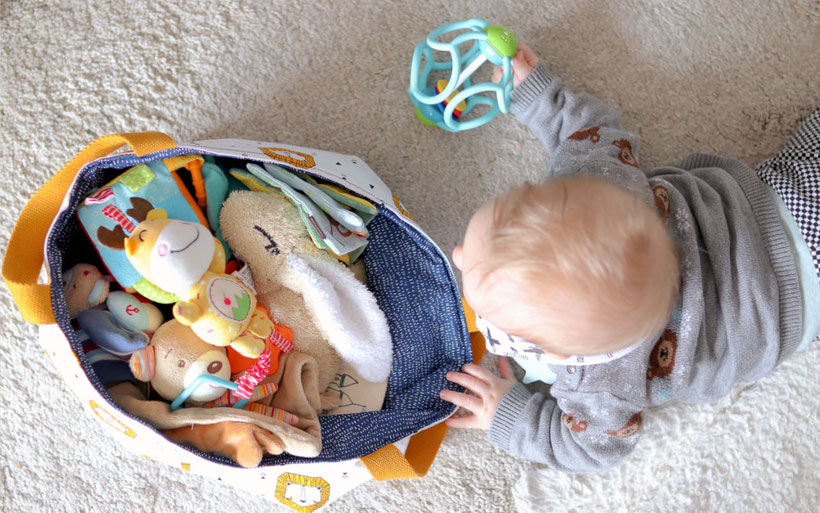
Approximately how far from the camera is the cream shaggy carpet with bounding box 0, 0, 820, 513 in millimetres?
908

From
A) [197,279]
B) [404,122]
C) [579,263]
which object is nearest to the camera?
[579,263]

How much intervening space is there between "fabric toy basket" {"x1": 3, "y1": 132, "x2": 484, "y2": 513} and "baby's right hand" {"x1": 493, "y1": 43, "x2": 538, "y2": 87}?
0.83 feet

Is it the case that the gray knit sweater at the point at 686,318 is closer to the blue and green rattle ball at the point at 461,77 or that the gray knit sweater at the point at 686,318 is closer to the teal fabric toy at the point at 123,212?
the blue and green rattle ball at the point at 461,77

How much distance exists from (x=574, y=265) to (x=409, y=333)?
0.35 metres

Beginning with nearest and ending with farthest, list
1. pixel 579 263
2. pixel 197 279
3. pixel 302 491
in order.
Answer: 1. pixel 579 263
2. pixel 197 279
3. pixel 302 491

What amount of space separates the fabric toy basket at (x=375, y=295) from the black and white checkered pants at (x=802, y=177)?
446 millimetres

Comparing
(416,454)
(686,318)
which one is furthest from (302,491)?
(686,318)

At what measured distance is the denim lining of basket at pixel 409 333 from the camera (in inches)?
32.5

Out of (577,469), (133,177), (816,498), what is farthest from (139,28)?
(816,498)

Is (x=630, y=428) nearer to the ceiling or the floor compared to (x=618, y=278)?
nearer to the floor

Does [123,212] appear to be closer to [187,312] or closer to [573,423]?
[187,312]

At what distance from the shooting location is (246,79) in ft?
3.04

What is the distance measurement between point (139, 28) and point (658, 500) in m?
1.05

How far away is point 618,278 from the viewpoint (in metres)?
0.59
